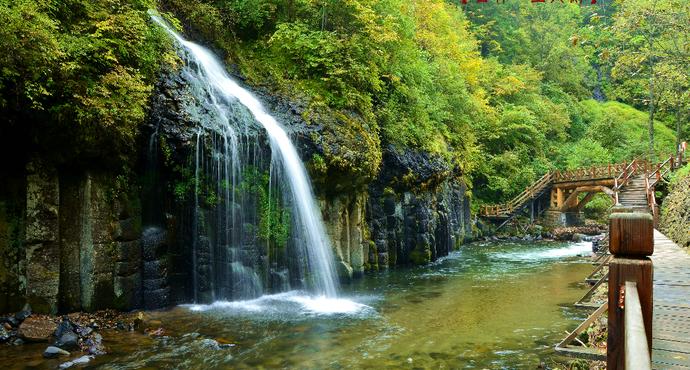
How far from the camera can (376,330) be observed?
1070 centimetres

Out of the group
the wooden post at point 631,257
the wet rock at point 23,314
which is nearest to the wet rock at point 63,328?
the wet rock at point 23,314

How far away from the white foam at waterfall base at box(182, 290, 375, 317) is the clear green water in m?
0.03

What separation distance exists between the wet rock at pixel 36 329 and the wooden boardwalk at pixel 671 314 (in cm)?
956

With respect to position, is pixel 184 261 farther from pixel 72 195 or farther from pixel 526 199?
pixel 526 199

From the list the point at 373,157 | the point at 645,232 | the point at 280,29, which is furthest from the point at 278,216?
the point at 645,232

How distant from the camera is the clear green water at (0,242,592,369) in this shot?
8.65m

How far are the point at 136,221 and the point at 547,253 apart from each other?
20862 mm

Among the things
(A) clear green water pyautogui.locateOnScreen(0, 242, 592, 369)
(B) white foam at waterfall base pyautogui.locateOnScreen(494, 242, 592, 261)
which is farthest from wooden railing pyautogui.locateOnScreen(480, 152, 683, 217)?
(A) clear green water pyautogui.locateOnScreen(0, 242, 592, 369)

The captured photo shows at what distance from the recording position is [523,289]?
1570cm

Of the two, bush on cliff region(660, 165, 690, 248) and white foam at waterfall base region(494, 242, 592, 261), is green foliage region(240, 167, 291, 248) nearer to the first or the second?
bush on cliff region(660, 165, 690, 248)

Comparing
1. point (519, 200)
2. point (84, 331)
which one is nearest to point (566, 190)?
point (519, 200)

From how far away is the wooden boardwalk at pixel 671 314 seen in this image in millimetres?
4262

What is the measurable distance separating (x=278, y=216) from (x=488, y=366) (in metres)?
7.94

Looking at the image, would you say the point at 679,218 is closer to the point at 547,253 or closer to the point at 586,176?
the point at 547,253
